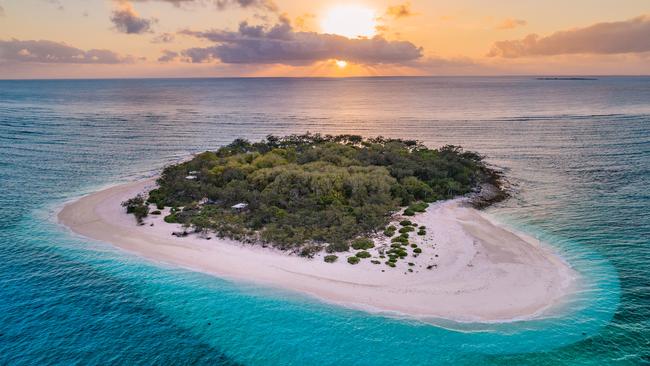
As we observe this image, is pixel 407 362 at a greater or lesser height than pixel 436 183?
lesser

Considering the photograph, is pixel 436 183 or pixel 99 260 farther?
pixel 436 183

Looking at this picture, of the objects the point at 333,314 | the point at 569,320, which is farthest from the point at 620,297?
the point at 333,314

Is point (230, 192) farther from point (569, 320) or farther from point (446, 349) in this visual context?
point (569, 320)

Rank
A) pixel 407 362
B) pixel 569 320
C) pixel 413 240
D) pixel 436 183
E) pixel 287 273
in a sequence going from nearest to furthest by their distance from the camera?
pixel 407 362
pixel 569 320
pixel 287 273
pixel 413 240
pixel 436 183

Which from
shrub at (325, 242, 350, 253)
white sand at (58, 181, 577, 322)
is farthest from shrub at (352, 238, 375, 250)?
white sand at (58, 181, 577, 322)

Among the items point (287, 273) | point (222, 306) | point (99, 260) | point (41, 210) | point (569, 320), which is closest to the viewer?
point (569, 320)

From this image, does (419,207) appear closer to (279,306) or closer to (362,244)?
(362,244)
